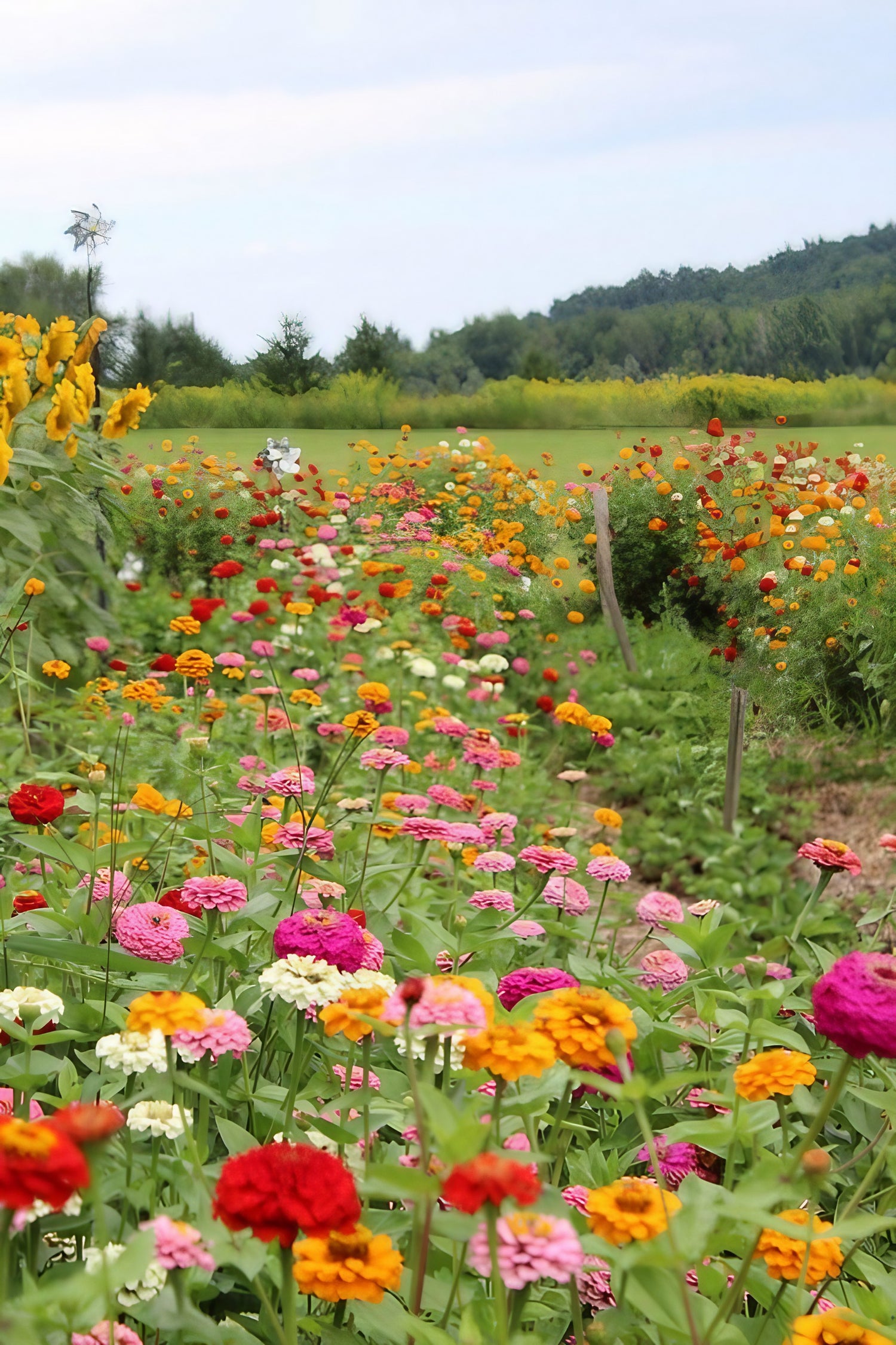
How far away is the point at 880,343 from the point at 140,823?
4.46 m

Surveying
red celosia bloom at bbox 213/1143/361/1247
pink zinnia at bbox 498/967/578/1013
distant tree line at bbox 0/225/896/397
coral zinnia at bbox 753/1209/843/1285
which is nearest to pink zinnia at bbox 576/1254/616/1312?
coral zinnia at bbox 753/1209/843/1285

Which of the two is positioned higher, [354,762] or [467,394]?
[467,394]

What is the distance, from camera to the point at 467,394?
612 cm

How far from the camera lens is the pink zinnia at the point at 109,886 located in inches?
50.3

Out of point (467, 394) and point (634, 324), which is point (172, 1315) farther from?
point (467, 394)

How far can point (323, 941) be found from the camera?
93 cm

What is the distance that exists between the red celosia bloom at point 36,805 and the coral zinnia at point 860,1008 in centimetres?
91

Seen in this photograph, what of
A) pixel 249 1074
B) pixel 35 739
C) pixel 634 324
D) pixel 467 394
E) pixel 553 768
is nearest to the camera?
pixel 249 1074

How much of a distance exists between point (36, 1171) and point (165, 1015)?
→ 0.23 m

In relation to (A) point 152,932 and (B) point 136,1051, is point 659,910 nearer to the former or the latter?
(A) point 152,932

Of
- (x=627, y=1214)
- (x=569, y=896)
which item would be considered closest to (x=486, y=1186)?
(x=627, y=1214)

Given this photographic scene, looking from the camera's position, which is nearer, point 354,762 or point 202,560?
point 354,762

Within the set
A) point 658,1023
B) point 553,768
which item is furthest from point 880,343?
point 658,1023

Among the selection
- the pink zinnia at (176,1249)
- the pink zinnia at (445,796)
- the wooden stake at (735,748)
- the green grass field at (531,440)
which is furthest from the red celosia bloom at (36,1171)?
the green grass field at (531,440)
